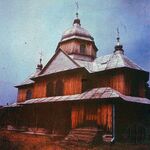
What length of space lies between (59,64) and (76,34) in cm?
550

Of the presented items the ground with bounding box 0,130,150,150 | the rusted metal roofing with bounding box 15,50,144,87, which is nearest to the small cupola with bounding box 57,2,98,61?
the rusted metal roofing with bounding box 15,50,144,87

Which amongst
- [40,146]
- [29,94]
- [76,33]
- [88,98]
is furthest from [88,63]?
[40,146]

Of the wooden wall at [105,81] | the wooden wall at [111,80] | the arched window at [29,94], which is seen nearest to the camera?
the wooden wall at [111,80]

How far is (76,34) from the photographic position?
93.2ft

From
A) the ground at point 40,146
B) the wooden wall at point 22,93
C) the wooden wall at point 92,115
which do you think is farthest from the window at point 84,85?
the wooden wall at point 22,93

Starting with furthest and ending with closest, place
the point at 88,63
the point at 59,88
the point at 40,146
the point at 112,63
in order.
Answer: the point at 88,63 < the point at 59,88 < the point at 112,63 < the point at 40,146

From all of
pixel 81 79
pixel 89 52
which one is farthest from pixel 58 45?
pixel 81 79

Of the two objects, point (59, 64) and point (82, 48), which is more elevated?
point (82, 48)

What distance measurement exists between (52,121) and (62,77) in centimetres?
431

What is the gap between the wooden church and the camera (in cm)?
1881

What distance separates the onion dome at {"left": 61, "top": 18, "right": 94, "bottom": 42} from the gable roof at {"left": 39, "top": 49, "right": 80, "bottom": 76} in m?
4.04

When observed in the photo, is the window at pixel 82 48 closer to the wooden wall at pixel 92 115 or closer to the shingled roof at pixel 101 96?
the shingled roof at pixel 101 96

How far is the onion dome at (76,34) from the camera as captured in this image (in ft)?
93.2

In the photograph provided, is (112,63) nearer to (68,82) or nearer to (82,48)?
(68,82)
